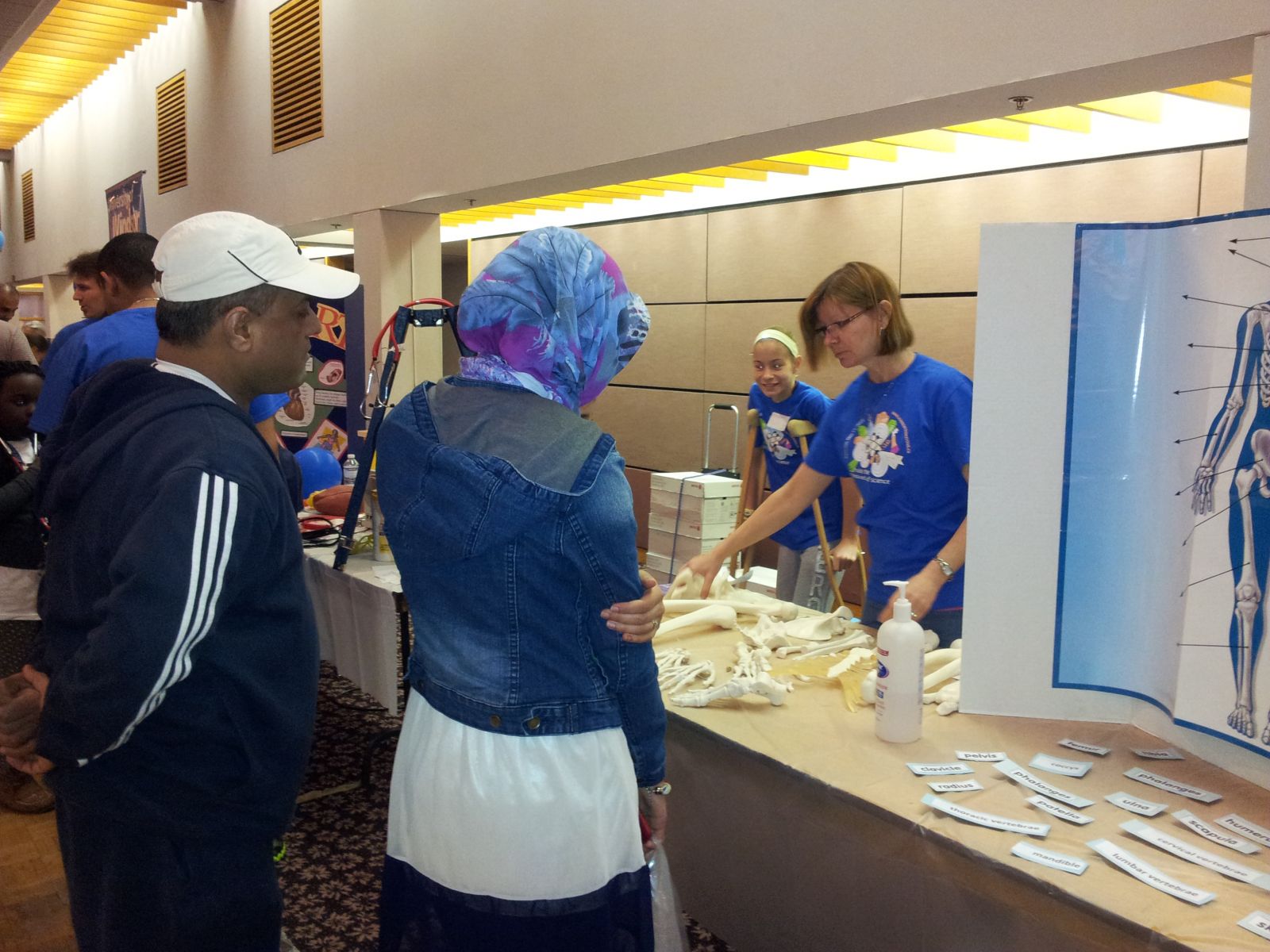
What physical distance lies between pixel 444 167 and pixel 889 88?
111 inches

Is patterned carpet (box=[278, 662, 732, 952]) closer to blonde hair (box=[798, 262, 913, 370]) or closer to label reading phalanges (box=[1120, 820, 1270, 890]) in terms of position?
label reading phalanges (box=[1120, 820, 1270, 890])

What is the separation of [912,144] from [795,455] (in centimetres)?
160

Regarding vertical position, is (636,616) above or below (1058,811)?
above

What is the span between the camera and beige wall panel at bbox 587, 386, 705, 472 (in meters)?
6.42

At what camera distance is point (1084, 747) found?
162cm

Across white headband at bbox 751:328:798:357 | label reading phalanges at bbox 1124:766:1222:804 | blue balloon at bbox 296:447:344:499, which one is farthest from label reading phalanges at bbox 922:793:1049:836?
blue balloon at bbox 296:447:344:499

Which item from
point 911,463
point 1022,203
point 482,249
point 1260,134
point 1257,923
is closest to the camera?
point 1257,923

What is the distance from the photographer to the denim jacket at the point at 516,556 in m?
1.15

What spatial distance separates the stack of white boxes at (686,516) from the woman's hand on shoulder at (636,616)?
12.5ft

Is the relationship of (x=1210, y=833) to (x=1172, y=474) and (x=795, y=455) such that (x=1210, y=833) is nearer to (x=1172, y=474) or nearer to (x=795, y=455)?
(x=1172, y=474)

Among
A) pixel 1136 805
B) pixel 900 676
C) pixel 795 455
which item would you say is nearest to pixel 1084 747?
pixel 1136 805

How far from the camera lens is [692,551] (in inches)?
205

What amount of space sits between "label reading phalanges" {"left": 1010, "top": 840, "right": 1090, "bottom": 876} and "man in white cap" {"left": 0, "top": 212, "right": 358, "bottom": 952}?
3.17 feet

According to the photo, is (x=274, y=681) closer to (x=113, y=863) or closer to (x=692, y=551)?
(x=113, y=863)
